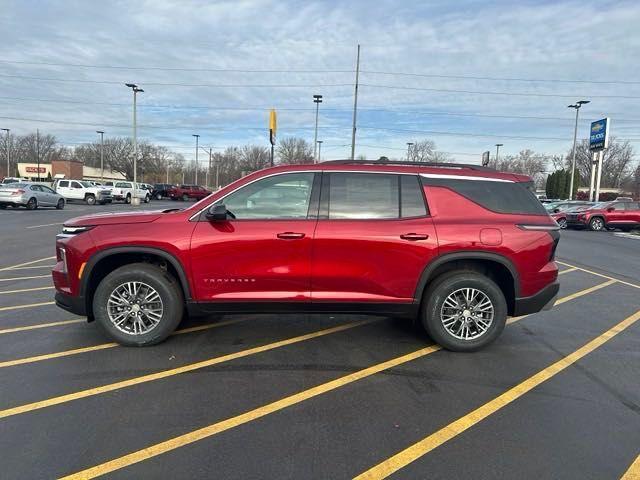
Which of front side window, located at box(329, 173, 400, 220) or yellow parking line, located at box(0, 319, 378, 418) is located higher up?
front side window, located at box(329, 173, 400, 220)

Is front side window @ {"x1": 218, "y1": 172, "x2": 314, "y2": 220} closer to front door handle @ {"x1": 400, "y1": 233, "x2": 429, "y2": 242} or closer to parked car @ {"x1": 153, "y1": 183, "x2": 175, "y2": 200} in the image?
front door handle @ {"x1": 400, "y1": 233, "x2": 429, "y2": 242}

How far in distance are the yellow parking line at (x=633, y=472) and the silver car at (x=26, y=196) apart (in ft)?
93.5

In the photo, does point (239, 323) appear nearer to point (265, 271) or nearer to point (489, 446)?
point (265, 271)

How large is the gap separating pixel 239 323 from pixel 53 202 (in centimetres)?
2613

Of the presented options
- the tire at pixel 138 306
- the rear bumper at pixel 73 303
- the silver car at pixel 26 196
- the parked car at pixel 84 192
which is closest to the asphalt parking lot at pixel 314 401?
the tire at pixel 138 306

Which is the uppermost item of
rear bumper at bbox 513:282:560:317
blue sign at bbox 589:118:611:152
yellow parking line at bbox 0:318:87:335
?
blue sign at bbox 589:118:611:152

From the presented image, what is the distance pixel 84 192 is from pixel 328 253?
36.0 meters

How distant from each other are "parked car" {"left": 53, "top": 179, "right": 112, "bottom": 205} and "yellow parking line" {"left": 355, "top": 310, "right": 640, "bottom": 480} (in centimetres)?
3669

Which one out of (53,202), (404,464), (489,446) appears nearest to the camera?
(404,464)

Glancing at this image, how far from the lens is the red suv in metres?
4.53

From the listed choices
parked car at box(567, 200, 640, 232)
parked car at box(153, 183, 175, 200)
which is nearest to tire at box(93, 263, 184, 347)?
parked car at box(567, 200, 640, 232)

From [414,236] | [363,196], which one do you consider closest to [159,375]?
[363,196]

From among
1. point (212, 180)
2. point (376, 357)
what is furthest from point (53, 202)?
point (212, 180)

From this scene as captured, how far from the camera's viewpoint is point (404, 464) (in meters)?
2.89
